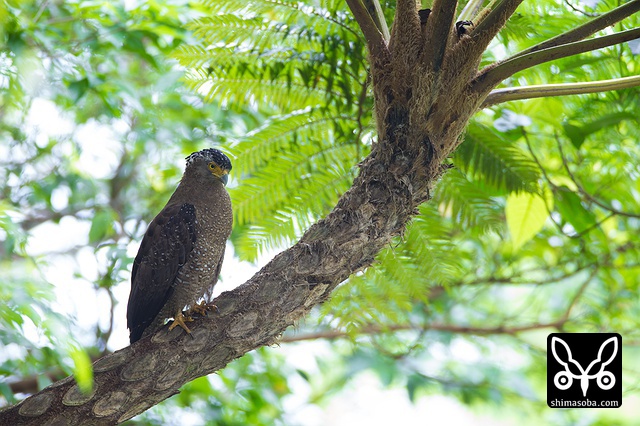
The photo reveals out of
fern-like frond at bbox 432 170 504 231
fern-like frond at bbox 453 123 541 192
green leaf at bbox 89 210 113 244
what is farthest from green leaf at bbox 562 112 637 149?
green leaf at bbox 89 210 113 244

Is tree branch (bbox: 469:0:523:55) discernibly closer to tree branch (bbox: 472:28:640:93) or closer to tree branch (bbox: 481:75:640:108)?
tree branch (bbox: 472:28:640:93)

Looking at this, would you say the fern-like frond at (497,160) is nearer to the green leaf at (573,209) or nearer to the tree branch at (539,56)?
the green leaf at (573,209)

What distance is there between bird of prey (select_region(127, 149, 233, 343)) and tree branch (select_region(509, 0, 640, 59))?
4.46 feet

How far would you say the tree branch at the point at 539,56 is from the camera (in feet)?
5.93

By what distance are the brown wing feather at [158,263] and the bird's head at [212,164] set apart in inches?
7.7

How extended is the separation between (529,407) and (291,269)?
4143mm

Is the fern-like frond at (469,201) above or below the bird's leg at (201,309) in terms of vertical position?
above

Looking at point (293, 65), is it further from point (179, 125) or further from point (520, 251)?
point (520, 251)

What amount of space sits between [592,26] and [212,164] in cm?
155

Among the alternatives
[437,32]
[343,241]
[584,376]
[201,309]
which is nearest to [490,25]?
[437,32]

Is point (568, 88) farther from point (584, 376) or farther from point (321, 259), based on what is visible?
point (584, 376)

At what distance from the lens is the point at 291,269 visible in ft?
6.38

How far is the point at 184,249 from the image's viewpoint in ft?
8.34

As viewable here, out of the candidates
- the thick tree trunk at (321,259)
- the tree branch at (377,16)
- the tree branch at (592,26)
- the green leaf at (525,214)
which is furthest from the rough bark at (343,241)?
the green leaf at (525,214)
